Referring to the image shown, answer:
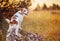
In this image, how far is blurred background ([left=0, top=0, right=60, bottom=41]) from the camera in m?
1.43

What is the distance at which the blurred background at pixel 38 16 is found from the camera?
143 centimetres

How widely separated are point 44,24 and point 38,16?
10 cm

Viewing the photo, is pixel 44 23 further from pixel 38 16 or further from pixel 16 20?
pixel 16 20

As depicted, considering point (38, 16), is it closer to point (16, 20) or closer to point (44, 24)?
point (44, 24)

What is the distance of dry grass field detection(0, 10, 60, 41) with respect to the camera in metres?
1.42

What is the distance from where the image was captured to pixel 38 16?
1.47 m

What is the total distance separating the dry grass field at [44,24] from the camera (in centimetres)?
142

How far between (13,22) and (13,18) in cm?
4

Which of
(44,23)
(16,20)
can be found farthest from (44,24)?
(16,20)

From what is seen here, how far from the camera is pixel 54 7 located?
4.88ft

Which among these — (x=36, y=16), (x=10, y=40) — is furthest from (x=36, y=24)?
(x=10, y=40)

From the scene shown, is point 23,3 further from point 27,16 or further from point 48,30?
point 48,30

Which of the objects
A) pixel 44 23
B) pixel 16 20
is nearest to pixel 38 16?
pixel 44 23

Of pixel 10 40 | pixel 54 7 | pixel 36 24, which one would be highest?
Result: pixel 54 7
